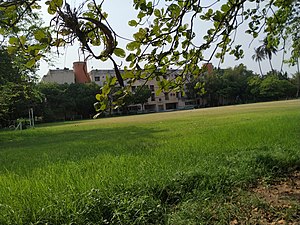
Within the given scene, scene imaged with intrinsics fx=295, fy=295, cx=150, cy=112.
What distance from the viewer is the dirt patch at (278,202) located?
2775mm

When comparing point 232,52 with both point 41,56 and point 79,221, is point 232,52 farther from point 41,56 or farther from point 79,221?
point 79,221

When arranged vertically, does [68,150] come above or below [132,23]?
below

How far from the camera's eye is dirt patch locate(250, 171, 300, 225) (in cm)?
277

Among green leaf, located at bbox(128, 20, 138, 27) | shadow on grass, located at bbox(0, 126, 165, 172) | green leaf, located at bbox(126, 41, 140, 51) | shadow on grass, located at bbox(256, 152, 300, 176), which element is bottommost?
shadow on grass, located at bbox(0, 126, 165, 172)

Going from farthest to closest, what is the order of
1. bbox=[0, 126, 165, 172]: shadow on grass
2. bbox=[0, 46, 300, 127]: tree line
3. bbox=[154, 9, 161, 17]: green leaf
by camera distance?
bbox=[0, 46, 300, 127]: tree line < bbox=[0, 126, 165, 172]: shadow on grass < bbox=[154, 9, 161, 17]: green leaf

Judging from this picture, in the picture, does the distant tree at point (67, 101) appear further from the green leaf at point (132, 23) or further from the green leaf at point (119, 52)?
the green leaf at point (119, 52)

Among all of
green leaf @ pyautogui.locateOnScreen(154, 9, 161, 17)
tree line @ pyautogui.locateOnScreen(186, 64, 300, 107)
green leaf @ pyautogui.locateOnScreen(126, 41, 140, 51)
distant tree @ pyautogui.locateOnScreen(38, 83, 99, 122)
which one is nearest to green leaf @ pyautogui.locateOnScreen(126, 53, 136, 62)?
green leaf @ pyautogui.locateOnScreen(126, 41, 140, 51)

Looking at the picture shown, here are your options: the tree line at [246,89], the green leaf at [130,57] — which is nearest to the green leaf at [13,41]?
the green leaf at [130,57]

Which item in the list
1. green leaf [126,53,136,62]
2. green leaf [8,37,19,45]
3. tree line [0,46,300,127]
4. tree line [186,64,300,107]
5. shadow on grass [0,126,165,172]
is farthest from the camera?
tree line [186,64,300,107]

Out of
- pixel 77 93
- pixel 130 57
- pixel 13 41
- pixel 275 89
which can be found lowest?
pixel 130 57

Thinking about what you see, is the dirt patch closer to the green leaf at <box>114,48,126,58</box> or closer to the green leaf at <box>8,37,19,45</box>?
the green leaf at <box>114,48,126,58</box>


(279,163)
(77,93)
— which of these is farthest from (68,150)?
(77,93)

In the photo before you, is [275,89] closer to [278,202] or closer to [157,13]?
[278,202]

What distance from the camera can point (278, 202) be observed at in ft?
10.5
